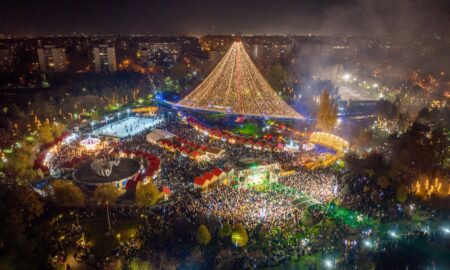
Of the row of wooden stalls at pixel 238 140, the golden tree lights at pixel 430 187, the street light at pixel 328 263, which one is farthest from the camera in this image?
the row of wooden stalls at pixel 238 140

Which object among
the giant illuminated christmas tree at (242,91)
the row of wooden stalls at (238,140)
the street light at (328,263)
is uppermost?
the giant illuminated christmas tree at (242,91)

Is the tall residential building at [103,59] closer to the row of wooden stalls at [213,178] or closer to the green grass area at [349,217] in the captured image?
the row of wooden stalls at [213,178]

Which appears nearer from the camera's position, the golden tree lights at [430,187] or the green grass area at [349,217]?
the green grass area at [349,217]

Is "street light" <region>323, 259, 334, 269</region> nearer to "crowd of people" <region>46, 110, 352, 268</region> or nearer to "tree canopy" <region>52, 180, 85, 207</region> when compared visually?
"crowd of people" <region>46, 110, 352, 268</region>

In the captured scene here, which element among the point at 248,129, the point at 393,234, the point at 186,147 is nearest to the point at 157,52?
the point at 248,129

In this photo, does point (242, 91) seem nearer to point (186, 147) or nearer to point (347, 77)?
point (186, 147)

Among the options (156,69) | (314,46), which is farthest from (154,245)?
(314,46)

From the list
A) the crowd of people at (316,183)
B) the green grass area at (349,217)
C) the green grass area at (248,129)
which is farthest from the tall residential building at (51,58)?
the green grass area at (349,217)

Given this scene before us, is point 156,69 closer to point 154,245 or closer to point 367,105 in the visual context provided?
point 367,105
